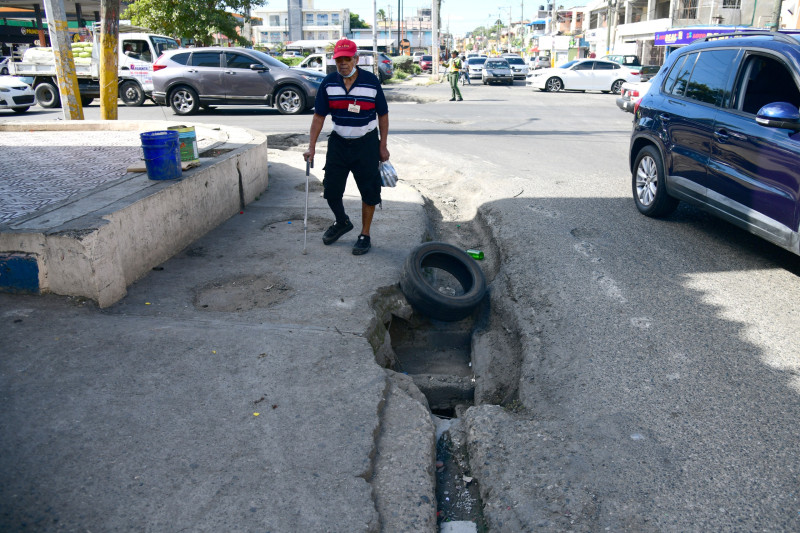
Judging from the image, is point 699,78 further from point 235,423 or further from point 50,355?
point 50,355

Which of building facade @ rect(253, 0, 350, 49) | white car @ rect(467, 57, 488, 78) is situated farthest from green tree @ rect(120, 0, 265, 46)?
building facade @ rect(253, 0, 350, 49)

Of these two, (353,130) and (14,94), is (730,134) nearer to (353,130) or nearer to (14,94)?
(353,130)

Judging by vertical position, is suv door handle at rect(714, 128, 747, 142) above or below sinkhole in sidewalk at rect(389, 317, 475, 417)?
above

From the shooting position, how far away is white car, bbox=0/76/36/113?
59.8ft

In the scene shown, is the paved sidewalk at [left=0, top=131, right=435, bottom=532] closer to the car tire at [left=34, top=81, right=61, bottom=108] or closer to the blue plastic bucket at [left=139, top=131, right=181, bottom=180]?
the blue plastic bucket at [left=139, top=131, right=181, bottom=180]

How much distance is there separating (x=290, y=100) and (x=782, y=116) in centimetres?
1463

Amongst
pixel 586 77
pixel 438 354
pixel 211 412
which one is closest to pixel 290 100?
pixel 438 354

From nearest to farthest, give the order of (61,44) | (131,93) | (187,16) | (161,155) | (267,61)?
(161,155)
(61,44)
(267,61)
(131,93)
(187,16)

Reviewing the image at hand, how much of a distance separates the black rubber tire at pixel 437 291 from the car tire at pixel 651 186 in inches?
101

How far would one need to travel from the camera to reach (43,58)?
68.0 ft

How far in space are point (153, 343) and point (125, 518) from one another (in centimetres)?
156

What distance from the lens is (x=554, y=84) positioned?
30.0m

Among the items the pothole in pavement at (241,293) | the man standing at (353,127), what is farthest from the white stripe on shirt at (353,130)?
the pothole in pavement at (241,293)

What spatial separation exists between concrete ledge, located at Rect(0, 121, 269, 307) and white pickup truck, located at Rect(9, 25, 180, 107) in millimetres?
14325
